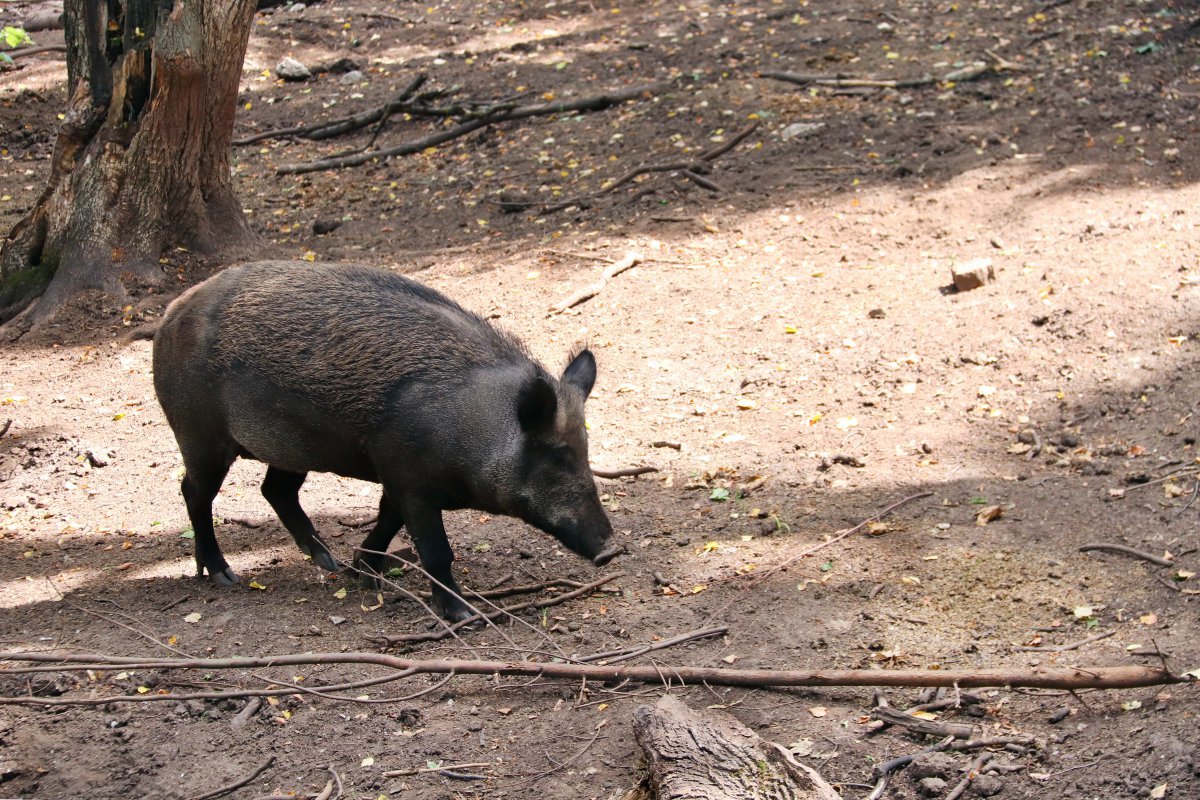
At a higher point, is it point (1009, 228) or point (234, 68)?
point (234, 68)

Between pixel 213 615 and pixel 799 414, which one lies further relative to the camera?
pixel 799 414

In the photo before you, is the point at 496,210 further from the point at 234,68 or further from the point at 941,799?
the point at 941,799

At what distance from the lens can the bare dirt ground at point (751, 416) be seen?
4469mm

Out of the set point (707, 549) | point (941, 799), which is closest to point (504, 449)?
point (707, 549)

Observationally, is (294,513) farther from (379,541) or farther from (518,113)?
(518,113)

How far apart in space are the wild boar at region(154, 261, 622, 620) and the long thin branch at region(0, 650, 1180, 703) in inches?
29.1

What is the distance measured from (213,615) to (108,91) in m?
5.05

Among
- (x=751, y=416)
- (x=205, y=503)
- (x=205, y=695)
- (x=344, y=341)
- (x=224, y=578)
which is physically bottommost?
(x=751, y=416)

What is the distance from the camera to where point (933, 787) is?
13.0 feet

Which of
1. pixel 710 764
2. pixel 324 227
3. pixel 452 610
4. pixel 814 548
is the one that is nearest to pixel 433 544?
pixel 452 610

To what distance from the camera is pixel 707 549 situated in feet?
19.9

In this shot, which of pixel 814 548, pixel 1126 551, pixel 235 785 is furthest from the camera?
pixel 814 548

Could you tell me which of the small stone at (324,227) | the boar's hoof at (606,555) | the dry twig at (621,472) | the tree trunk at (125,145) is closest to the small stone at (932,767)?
the boar's hoof at (606,555)

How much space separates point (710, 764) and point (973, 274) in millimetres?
5627
